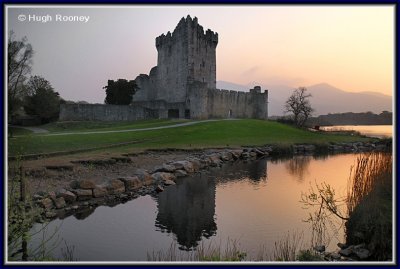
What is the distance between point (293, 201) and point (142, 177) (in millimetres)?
5324

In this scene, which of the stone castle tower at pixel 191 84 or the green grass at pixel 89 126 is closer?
the green grass at pixel 89 126

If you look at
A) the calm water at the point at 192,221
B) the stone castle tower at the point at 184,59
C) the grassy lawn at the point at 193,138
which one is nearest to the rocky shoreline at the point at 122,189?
the calm water at the point at 192,221

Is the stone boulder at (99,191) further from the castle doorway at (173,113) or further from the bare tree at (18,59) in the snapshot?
the castle doorway at (173,113)

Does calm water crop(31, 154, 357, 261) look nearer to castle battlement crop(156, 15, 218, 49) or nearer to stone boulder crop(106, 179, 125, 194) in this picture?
stone boulder crop(106, 179, 125, 194)

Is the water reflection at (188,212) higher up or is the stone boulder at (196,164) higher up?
the stone boulder at (196,164)

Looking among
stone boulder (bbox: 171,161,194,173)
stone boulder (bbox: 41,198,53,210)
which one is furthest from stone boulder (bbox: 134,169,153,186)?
stone boulder (bbox: 41,198,53,210)

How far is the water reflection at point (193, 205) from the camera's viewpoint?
8.43 meters

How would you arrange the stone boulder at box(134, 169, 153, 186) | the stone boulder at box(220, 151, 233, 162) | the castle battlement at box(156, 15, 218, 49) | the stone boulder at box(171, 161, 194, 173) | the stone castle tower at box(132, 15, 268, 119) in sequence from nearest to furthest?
the stone boulder at box(134, 169, 153, 186) → the stone boulder at box(171, 161, 194, 173) → the stone boulder at box(220, 151, 233, 162) → the stone castle tower at box(132, 15, 268, 119) → the castle battlement at box(156, 15, 218, 49)

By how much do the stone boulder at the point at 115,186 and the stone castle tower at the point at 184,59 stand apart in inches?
1362

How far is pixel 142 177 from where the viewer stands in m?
13.0

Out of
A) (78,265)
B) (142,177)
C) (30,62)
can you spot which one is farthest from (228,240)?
(30,62)

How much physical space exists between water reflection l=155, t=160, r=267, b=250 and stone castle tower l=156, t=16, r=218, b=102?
31204mm

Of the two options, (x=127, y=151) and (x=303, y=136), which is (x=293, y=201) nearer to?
(x=127, y=151)

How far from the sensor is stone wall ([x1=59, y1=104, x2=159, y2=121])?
3688 centimetres
